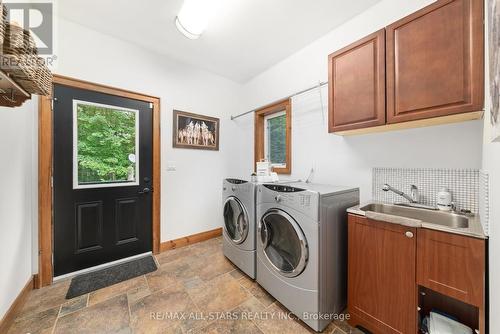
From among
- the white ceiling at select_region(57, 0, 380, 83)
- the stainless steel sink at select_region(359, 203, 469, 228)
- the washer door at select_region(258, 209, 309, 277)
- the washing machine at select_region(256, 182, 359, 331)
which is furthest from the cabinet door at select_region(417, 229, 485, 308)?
the white ceiling at select_region(57, 0, 380, 83)

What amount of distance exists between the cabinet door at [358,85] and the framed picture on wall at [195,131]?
1.84 m

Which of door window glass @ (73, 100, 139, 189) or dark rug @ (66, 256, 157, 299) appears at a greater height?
door window glass @ (73, 100, 139, 189)

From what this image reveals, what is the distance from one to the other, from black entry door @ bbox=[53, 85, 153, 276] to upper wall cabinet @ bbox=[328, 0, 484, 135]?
2291mm

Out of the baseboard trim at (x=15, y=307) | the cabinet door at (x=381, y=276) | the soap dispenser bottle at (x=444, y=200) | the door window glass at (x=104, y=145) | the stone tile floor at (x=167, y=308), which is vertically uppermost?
the door window glass at (x=104, y=145)

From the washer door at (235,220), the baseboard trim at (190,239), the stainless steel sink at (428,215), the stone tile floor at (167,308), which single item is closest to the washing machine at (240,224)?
the washer door at (235,220)

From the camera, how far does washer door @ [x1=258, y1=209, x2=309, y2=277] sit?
1.41m

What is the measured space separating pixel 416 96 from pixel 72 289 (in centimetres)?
320

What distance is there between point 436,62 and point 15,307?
3370mm

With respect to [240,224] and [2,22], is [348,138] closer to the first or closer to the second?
[240,224]

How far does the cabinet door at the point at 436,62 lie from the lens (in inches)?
41.1

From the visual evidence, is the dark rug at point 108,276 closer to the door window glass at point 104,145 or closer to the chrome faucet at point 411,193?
the door window glass at point 104,145

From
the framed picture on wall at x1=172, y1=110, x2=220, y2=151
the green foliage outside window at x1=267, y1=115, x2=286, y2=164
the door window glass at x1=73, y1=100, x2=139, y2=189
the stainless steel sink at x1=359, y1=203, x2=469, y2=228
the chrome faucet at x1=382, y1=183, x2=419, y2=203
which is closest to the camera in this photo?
the stainless steel sink at x1=359, y1=203, x2=469, y2=228

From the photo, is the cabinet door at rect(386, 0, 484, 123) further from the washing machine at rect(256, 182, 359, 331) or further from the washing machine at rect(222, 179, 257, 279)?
the washing machine at rect(222, 179, 257, 279)

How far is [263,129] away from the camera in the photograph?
9.95ft
